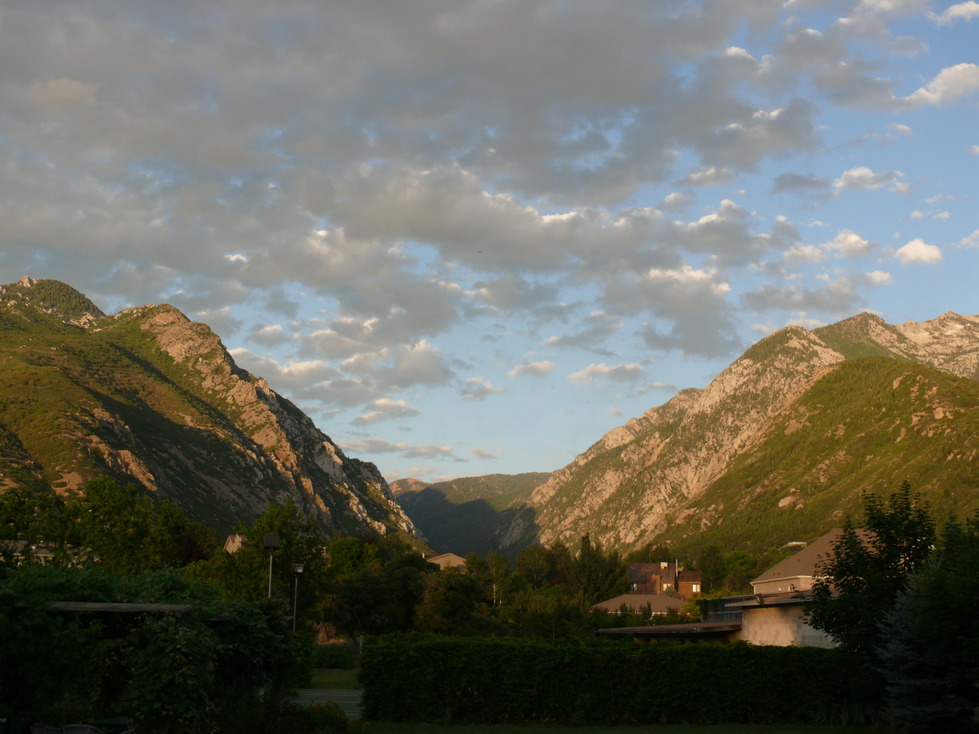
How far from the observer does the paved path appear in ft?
93.1

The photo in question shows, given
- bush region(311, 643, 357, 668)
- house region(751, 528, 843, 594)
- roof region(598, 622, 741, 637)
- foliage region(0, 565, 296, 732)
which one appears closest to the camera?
foliage region(0, 565, 296, 732)

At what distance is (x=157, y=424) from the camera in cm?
13638

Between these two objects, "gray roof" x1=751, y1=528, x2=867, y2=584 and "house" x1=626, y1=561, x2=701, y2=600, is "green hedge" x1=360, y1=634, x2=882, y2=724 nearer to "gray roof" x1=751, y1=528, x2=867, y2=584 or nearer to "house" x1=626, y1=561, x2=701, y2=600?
"gray roof" x1=751, y1=528, x2=867, y2=584

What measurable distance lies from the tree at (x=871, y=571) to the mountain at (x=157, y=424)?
253ft

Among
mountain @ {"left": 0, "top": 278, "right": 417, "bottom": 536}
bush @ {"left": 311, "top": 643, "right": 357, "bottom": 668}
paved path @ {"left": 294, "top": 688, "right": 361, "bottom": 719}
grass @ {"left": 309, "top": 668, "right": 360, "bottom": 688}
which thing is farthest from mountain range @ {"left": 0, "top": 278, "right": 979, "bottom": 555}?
paved path @ {"left": 294, "top": 688, "right": 361, "bottom": 719}

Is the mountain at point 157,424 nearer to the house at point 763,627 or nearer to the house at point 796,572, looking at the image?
the house at point 763,627

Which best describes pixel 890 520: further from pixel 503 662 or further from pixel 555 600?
pixel 555 600

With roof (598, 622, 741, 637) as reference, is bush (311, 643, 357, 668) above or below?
below

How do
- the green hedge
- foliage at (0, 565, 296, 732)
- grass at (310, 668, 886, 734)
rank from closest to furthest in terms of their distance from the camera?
foliage at (0, 565, 296, 732) → grass at (310, 668, 886, 734) → the green hedge

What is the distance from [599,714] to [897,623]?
923cm

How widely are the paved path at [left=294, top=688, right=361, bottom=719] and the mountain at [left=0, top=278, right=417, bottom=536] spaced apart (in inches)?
2210

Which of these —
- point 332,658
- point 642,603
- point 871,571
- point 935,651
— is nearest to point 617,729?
point 935,651

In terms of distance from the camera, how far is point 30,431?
96875 millimetres

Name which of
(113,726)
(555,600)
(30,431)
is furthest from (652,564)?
(113,726)
